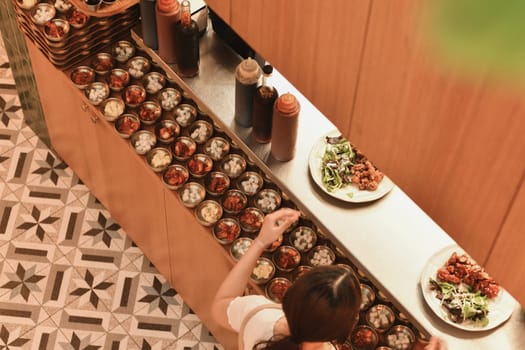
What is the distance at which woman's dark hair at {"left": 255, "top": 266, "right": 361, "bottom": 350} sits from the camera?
2086 mm

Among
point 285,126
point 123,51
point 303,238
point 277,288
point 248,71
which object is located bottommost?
point 277,288

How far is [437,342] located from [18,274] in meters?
2.48

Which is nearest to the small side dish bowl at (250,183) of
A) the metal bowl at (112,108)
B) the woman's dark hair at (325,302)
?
the metal bowl at (112,108)

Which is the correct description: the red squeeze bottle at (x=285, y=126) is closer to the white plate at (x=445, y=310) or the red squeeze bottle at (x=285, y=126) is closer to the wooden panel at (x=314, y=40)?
the wooden panel at (x=314, y=40)

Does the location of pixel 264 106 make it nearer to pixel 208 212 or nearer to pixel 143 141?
pixel 208 212

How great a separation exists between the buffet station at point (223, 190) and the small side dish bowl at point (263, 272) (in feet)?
0.03

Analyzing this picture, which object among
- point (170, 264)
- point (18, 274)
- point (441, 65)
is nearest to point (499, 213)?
point (441, 65)

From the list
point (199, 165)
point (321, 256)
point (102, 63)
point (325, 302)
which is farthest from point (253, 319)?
point (102, 63)

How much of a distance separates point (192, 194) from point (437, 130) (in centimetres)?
162

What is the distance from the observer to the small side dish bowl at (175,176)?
345 centimetres

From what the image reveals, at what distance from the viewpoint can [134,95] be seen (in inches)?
145

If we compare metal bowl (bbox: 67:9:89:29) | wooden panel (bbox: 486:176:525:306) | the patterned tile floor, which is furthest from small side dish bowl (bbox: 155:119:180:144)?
wooden panel (bbox: 486:176:525:306)

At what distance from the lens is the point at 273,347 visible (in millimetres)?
2281

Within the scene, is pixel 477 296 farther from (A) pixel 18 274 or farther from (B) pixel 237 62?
(A) pixel 18 274
